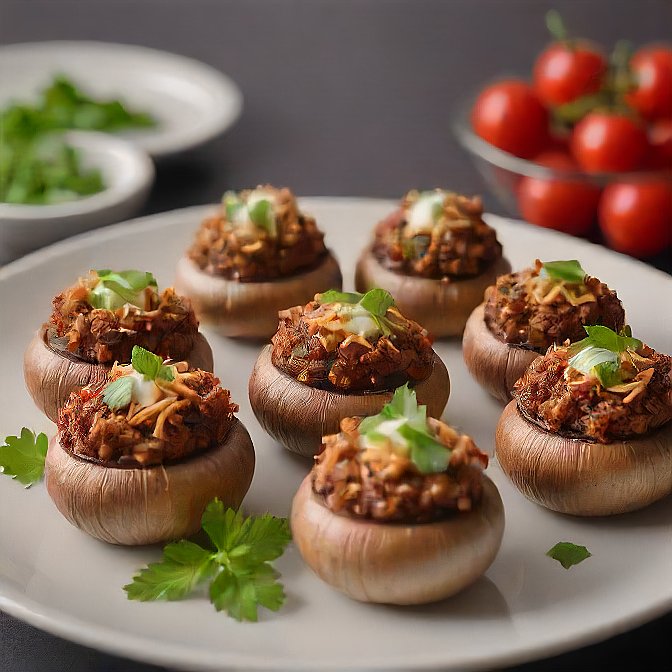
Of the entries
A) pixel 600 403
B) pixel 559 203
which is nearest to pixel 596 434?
pixel 600 403

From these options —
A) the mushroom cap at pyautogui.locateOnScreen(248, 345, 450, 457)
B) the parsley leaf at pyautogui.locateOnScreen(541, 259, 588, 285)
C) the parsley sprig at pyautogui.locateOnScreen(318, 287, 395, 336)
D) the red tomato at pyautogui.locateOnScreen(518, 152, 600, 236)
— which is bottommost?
the red tomato at pyautogui.locateOnScreen(518, 152, 600, 236)

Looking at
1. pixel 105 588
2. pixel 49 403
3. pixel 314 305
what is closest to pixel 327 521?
pixel 105 588

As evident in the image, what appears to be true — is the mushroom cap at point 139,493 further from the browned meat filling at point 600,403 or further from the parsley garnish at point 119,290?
the browned meat filling at point 600,403

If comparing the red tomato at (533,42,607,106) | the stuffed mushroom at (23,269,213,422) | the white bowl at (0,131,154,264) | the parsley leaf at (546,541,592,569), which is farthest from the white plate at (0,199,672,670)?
the red tomato at (533,42,607,106)

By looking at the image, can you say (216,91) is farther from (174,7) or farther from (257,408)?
(257,408)

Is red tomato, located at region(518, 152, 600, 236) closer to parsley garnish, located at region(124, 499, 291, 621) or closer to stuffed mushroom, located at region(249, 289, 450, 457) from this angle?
stuffed mushroom, located at region(249, 289, 450, 457)
